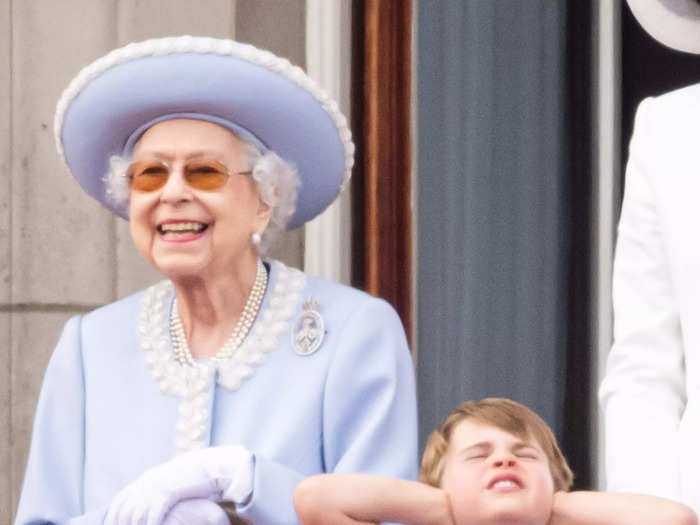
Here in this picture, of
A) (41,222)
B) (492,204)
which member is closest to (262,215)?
(492,204)

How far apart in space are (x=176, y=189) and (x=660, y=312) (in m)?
0.97

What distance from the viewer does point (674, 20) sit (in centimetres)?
232

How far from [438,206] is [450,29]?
52cm

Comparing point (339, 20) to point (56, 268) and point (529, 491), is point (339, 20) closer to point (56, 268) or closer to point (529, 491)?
point (56, 268)

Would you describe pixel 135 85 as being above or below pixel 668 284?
above

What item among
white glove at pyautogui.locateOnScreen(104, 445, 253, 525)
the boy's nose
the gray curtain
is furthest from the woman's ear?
the gray curtain

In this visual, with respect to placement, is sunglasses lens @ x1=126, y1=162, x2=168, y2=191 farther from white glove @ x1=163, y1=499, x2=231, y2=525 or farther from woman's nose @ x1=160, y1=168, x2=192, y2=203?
white glove @ x1=163, y1=499, x2=231, y2=525

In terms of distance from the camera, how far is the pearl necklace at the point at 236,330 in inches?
113

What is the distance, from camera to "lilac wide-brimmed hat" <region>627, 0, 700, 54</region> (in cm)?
231

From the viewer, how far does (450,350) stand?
13.8ft

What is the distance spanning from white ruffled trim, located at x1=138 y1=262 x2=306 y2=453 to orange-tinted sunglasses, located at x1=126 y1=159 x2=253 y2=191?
0.26 m

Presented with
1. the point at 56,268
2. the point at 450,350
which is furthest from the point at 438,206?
the point at 56,268

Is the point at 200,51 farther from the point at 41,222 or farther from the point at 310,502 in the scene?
the point at 41,222

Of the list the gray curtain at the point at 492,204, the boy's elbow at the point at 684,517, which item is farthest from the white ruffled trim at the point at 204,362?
the gray curtain at the point at 492,204
